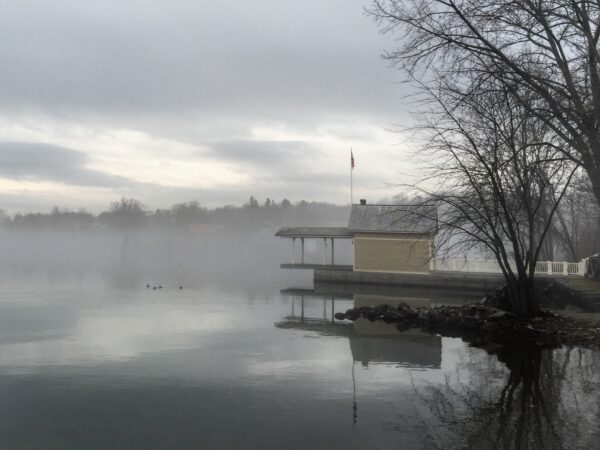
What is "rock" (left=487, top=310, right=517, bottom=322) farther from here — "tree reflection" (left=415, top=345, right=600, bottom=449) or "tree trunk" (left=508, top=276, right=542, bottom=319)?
"tree reflection" (left=415, top=345, right=600, bottom=449)

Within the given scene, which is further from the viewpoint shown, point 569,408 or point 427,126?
point 427,126

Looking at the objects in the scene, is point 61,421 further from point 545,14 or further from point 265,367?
point 545,14

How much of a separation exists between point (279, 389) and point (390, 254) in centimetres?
2499

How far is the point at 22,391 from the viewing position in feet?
31.4

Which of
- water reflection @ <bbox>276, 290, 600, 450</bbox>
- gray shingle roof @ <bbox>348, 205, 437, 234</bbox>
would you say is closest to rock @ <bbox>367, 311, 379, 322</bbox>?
water reflection @ <bbox>276, 290, 600, 450</bbox>

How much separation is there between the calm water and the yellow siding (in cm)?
1602

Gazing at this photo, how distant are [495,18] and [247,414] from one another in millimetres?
8706

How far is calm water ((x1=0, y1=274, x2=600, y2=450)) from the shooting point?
23.3 ft

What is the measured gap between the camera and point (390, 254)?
1329 inches

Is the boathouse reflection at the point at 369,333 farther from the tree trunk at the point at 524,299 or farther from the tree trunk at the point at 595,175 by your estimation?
the tree trunk at the point at 595,175

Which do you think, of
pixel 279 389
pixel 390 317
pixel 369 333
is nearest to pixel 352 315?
pixel 390 317

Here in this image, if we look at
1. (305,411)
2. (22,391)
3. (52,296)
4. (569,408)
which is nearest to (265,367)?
(305,411)

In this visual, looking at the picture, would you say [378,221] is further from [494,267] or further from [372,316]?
[372,316]

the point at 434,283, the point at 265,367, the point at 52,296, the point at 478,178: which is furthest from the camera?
the point at 434,283
